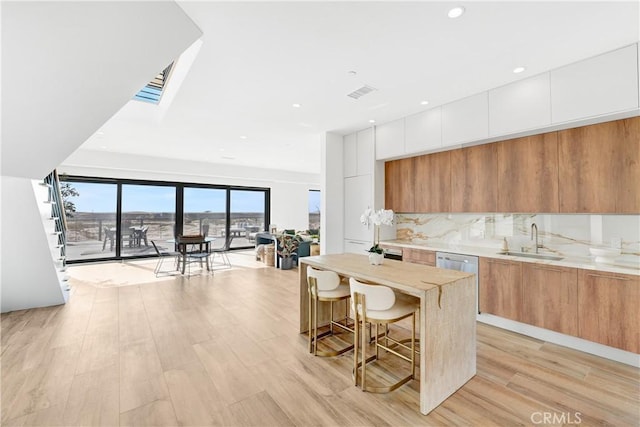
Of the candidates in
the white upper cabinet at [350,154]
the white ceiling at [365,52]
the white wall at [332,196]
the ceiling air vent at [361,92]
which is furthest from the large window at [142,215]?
the ceiling air vent at [361,92]

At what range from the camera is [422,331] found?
6.26 feet

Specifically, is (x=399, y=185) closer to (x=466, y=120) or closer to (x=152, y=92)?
(x=466, y=120)

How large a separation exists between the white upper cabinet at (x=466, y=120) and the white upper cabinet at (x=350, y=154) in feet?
A: 5.62

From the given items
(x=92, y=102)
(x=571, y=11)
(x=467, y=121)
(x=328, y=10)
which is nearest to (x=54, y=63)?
(x=92, y=102)

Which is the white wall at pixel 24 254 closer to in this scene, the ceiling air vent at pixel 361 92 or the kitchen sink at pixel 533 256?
the ceiling air vent at pixel 361 92

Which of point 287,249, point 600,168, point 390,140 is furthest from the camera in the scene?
point 287,249

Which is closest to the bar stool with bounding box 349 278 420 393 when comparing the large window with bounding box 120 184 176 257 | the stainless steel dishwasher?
the stainless steel dishwasher

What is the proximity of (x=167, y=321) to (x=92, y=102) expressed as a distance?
2662mm

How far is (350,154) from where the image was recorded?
17.6ft

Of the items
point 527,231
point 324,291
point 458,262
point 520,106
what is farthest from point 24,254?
point 527,231

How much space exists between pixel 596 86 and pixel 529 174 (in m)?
1.01

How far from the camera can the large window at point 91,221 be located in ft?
23.3

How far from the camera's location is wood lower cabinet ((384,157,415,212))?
464 cm

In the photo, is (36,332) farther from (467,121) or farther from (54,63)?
(467,121)
